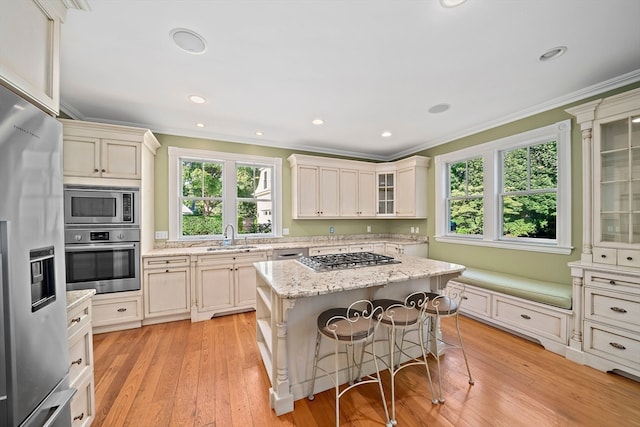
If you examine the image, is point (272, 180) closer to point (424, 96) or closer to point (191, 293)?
point (191, 293)

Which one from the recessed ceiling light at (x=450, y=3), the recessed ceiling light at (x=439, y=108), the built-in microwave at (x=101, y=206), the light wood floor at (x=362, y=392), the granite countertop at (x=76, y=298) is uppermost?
the recessed ceiling light at (x=439, y=108)

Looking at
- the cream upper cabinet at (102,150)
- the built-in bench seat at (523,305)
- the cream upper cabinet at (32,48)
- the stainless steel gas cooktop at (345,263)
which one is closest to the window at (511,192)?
the built-in bench seat at (523,305)

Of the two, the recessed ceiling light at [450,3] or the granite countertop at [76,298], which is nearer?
A: the granite countertop at [76,298]

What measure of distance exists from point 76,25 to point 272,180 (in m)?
2.92

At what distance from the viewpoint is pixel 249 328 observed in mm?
3055

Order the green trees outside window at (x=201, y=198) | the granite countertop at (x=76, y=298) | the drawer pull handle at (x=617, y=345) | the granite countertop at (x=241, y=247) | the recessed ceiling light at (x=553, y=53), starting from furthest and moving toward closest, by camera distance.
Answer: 1. the green trees outside window at (x=201, y=198)
2. the granite countertop at (x=241, y=247)
3. the drawer pull handle at (x=617, y=345)
4. the recessed ceiling light at (x=553, y=53)
5. the granite countertop at (x=76, y=298)

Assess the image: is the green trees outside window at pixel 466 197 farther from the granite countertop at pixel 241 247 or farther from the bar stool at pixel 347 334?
the bar stool at pixel 347 334

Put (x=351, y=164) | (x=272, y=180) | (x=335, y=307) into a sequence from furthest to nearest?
(x=351, y=164), (x=272, y=180), (x=335, y=307)

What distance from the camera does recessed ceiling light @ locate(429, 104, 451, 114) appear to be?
2.95 m

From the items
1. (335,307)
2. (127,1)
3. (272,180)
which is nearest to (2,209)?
(127,1)

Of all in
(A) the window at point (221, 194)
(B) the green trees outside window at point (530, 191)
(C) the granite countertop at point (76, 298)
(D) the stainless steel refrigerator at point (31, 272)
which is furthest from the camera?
(A) the window at point (221, 194)

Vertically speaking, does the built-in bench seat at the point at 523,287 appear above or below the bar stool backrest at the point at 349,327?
below

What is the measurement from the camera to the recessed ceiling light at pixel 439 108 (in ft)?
9.68

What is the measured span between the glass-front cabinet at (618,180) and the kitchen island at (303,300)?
1587mm
